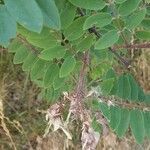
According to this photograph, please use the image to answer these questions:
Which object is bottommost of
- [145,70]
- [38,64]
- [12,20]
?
[145,70]

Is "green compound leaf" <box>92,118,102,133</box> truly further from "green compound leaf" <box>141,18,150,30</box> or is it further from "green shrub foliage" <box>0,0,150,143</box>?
"green compound leaf" <box>141,18,150,30</box>

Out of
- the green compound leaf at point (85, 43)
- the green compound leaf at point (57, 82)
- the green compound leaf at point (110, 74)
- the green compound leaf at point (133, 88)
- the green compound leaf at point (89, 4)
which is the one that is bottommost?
the green compound leaf at point (133, 88)

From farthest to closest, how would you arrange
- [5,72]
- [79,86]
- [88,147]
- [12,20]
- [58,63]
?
[5,72]
[58,63]
[79,86]
[88,147]
[12,20]

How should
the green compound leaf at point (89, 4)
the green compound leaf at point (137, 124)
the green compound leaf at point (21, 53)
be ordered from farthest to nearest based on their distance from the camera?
the green compound leaf at point (21, 53), the green compound leaf at point (137, 124), the green compound leaf at point (89, 4)

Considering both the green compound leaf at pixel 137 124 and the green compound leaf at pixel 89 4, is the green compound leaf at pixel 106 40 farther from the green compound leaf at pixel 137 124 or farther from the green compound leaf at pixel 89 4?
the green compound leaf at pixel 137 124

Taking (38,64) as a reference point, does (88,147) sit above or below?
below

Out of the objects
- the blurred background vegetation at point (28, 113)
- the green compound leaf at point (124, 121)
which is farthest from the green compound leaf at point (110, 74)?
the blurred background vegetation at point (28, 113)

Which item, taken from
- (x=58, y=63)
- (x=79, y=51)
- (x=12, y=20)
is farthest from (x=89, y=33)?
(x=12, y=20)

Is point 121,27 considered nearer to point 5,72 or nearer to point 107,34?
point 107,34
